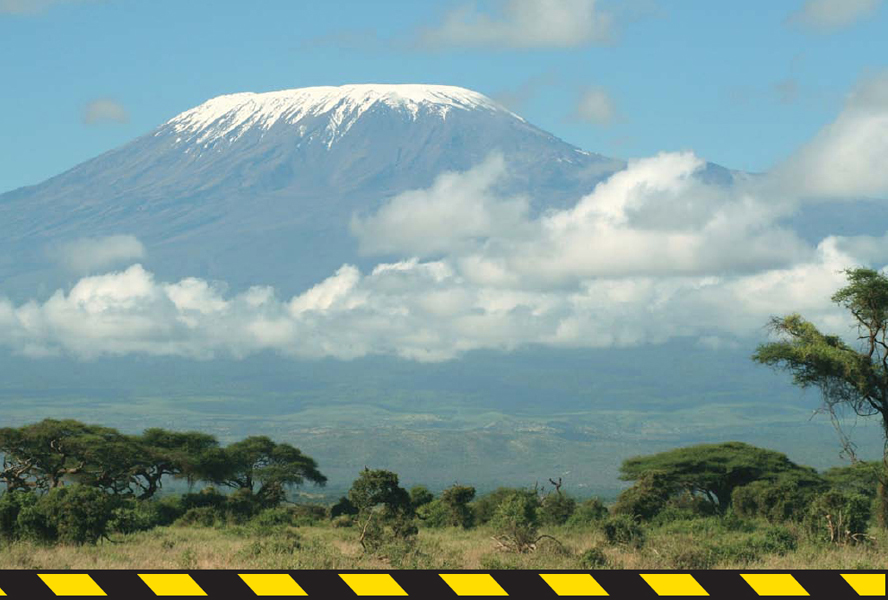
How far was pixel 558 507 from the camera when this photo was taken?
153 ft

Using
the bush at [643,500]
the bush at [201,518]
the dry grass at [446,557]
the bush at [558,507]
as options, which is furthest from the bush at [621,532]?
the bush at [201,518]

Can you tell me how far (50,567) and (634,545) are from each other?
449 inches

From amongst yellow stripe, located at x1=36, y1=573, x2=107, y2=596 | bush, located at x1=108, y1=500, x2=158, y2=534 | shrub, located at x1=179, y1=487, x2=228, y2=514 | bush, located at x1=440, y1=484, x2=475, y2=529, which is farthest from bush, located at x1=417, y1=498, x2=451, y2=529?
yellow stripe, located at x1=36, y1=573, x2=107, y2=596

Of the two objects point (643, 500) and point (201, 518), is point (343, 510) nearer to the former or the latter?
point (201, 518)

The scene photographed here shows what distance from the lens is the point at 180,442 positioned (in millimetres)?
62844

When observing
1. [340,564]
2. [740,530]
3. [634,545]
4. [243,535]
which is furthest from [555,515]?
[340,564]

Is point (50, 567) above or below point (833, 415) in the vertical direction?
below

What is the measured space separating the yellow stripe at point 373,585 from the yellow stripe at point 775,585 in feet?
12.0

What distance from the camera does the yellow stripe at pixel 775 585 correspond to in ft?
39.2

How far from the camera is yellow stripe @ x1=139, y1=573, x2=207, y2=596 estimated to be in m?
11.6

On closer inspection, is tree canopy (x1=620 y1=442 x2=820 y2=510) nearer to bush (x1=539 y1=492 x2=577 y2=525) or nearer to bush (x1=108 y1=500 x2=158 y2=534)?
bush (x1=539 y1=492 x2=577 y2=525)

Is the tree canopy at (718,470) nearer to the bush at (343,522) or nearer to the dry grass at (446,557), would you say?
the bush at (343,522)

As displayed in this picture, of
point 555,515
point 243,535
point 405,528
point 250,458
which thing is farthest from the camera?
point 250,458

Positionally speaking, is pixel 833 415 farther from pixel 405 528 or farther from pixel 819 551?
pixel 405 528
